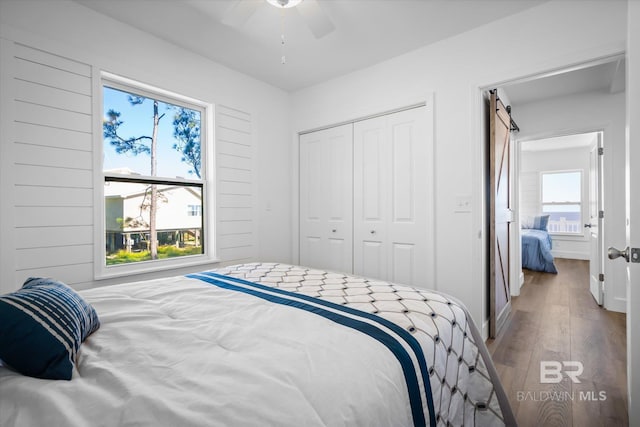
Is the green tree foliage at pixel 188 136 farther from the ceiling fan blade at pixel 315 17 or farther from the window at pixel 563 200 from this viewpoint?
the window at pixel 563 200

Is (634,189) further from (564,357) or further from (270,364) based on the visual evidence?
(564,357)

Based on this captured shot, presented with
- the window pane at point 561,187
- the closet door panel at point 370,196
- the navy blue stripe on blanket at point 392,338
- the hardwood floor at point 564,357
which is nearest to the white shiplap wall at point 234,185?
the closet door panel at point 370,196

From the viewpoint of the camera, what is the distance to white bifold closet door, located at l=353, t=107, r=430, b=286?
112 inches

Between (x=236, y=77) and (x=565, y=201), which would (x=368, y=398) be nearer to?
(x=236, y=77)

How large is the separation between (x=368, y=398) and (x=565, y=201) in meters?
8.62

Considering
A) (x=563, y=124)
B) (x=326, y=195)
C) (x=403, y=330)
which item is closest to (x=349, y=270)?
(x=326, y=195)

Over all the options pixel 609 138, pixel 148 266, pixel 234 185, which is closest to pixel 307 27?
pixel 234 185

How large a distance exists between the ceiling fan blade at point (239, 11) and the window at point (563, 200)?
26.9ft

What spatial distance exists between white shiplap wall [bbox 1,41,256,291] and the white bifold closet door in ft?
7.80

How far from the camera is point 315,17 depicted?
1932 millimetres

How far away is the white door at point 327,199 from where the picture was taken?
133 inches

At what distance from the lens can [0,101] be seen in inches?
72.5

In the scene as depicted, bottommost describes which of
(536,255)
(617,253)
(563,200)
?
(536,255)

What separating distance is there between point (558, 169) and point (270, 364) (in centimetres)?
881
